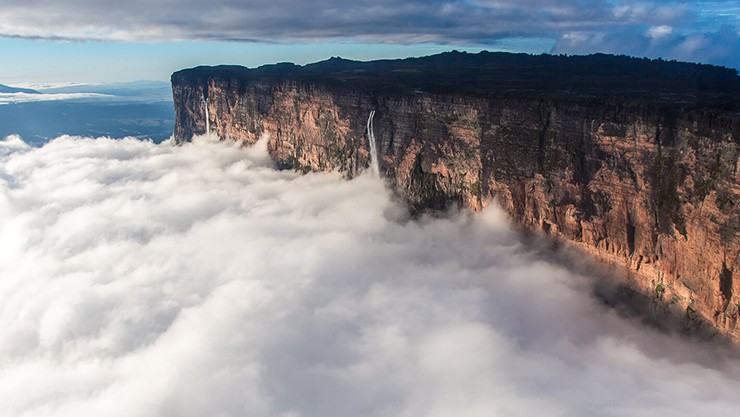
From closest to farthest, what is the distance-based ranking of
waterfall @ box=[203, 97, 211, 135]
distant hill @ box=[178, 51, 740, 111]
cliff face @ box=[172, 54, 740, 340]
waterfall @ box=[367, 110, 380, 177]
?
1. cliff face @ box=[172, 54, 740, 340]
2. distant hill @ box=[178, 51, 740, 111]
3. waterfall @ box=[367, 110, 380, 177]
4. waterfall @ box=[203, 97, 211, 135]

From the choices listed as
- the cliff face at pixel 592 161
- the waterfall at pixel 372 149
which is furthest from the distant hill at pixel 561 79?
the waterfall at pixel 372 149

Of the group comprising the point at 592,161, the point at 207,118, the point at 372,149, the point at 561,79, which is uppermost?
the point at 561,79

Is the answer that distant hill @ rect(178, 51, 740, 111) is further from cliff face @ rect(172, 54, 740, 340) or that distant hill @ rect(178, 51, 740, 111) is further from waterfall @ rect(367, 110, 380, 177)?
waterfall @ rect(367, 110, 380, 177)

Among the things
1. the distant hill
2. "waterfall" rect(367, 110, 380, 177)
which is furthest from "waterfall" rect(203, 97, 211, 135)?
"waterfall" rect(367, 110, 380, 177)

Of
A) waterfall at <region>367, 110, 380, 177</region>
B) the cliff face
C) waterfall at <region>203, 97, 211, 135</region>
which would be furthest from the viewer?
waterfall at <region>203, 97, 211, 135</region>

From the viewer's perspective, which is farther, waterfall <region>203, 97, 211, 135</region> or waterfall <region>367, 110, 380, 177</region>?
waterfall <region>203, 97, 211, 135</region>

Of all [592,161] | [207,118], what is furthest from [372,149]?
[207,118]

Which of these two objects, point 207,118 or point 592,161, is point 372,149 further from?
point 207,118

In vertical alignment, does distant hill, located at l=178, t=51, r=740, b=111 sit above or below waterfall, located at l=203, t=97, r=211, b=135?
above
